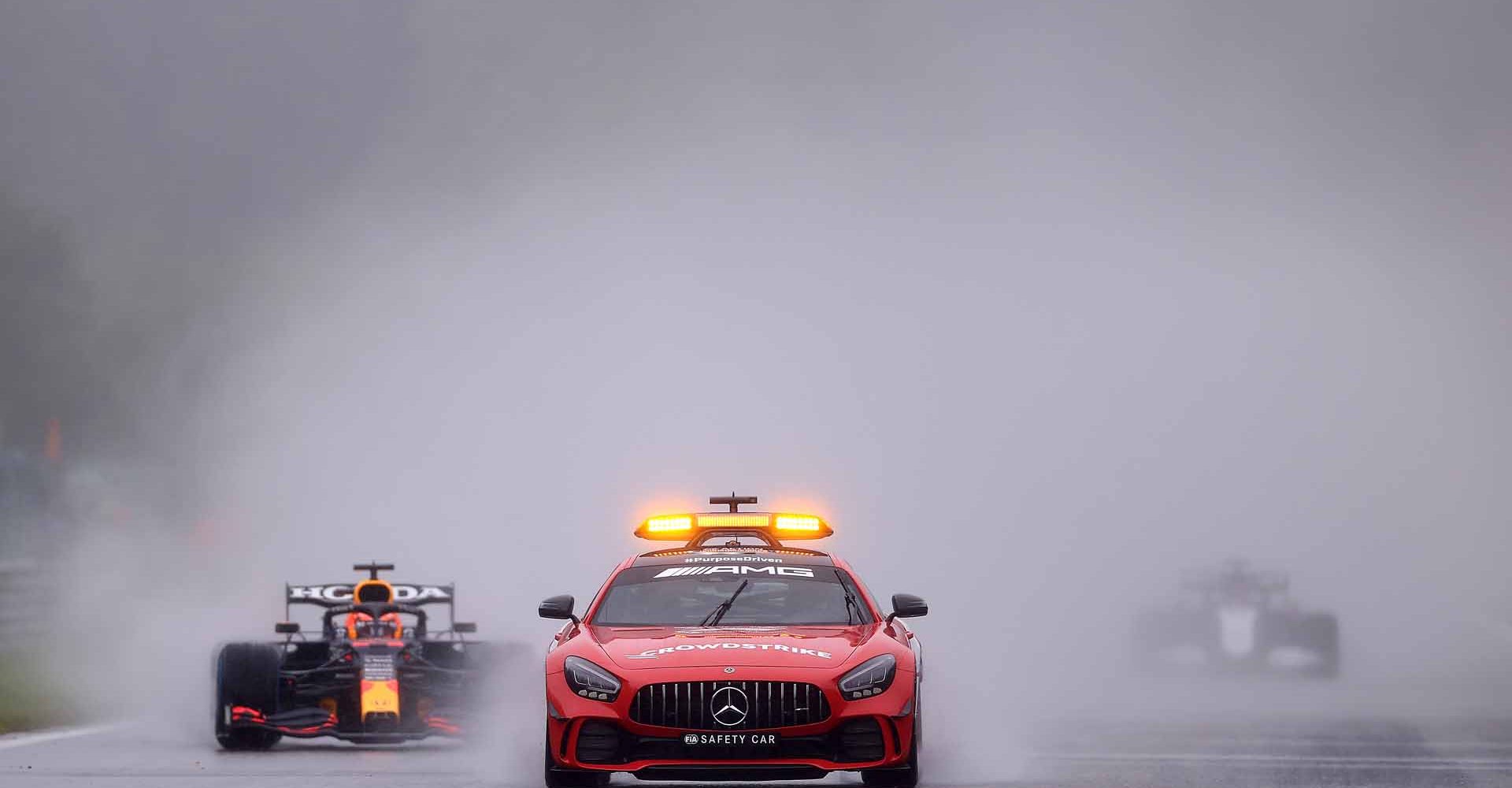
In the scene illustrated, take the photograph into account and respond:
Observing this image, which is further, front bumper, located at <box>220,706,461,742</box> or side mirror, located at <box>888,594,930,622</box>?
front bumper, located at <box>220,706,461,742</box>

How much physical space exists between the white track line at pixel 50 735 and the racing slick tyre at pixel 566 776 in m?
6.51

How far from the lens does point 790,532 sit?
51.3ft

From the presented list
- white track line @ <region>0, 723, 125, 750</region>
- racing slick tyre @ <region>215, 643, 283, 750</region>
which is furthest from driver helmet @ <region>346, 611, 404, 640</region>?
white track line @ <region>0, 723, 125, 750</region>

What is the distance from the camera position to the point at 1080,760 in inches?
576

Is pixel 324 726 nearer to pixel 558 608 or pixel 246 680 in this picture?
pixel 246 680

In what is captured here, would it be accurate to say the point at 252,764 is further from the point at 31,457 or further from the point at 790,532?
the point at 31,457

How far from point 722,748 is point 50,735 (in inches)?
341

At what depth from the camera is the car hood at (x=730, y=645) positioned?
10766mm

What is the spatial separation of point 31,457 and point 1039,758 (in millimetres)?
51655

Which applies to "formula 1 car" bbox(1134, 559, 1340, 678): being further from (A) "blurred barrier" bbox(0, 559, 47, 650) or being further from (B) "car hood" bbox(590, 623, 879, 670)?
(B) "car hood" bbox(590, 623, 879, 670)

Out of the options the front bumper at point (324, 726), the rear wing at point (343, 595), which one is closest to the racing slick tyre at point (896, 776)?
the front bumper at point (324, 726)

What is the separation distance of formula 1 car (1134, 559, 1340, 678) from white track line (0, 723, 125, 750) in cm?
1283

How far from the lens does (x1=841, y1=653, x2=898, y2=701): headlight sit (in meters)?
10.7

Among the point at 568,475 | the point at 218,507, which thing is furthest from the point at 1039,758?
the point at 568,475
